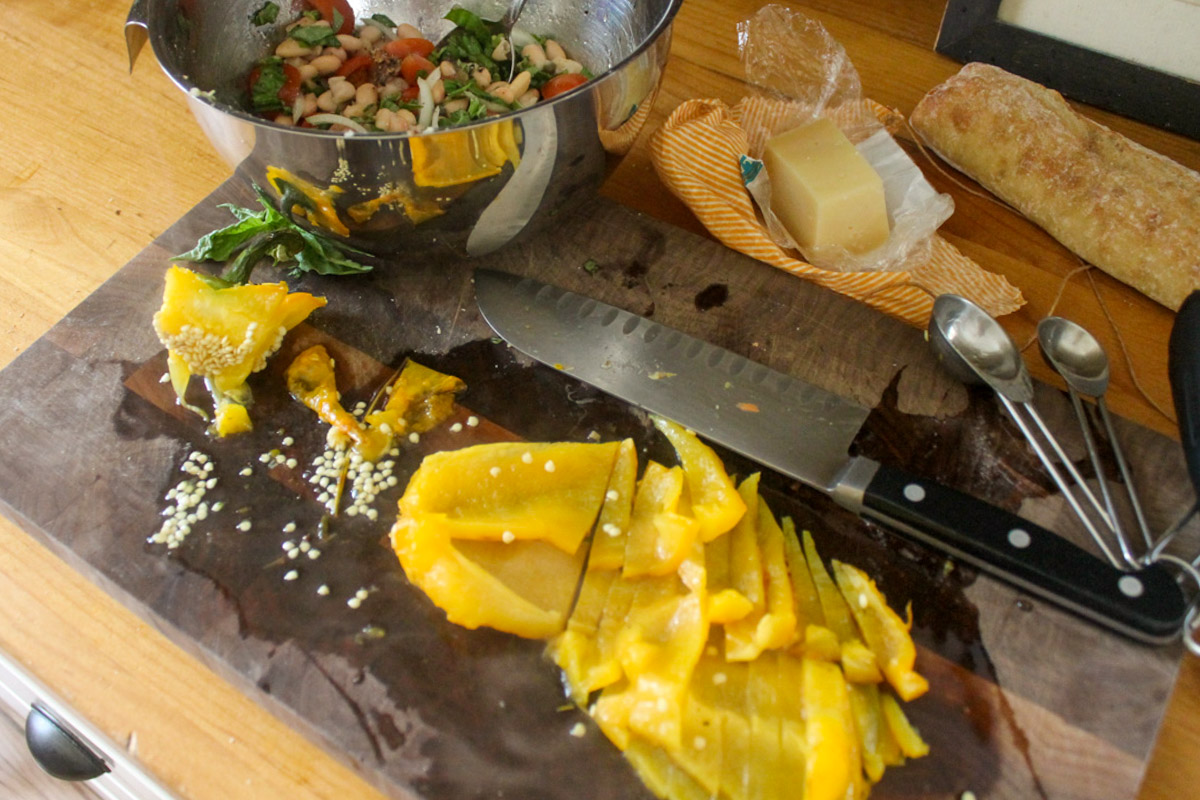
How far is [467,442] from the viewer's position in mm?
1120

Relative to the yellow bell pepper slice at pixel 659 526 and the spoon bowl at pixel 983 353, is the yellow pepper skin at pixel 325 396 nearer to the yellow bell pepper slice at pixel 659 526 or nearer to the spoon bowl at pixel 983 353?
the yellow bell pepper slice at pixel 659 526

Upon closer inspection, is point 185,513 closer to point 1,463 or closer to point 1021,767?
point 1,463

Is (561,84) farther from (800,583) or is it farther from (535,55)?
(800,583)

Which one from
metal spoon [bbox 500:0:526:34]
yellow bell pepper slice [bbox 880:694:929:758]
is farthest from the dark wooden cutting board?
metal spoon [bbox 500:0:526:34]

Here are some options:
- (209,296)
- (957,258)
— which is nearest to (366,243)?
(209,296)

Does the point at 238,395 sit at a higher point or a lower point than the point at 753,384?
lower

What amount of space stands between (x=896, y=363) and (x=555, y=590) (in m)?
0.54

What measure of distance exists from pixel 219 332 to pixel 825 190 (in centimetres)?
83

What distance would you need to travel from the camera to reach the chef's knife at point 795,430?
912 mm

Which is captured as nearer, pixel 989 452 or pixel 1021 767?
pixel 1021 767

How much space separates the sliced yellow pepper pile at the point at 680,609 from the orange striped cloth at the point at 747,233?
0.35 metres

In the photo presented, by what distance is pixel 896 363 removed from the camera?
1.17 metres

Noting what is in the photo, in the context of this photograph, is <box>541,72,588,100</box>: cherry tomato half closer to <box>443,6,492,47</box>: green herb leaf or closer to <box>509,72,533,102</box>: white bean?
<box>509,72,533,102</box>: white bean

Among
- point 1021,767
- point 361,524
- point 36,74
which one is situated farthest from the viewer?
point 36,74
